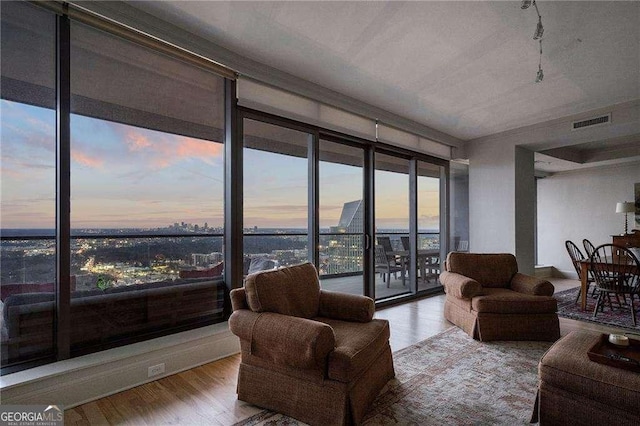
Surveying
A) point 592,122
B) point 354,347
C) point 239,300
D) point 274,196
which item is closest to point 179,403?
point 239,300

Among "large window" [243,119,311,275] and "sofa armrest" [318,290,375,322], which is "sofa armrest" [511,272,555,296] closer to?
"sofa armrest" [318,290,375,322]

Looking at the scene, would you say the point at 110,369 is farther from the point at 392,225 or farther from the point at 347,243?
the point at 392,225

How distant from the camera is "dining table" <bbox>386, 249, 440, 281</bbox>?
5629mm

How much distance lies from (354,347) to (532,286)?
2.68 m

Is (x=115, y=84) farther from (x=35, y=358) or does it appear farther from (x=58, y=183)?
(x=35, y=358)

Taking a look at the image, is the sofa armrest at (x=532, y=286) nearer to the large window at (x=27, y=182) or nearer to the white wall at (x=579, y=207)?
the large window at (x=27, y=182)

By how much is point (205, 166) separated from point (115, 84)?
96cm

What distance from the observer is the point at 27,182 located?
2287 millimetres

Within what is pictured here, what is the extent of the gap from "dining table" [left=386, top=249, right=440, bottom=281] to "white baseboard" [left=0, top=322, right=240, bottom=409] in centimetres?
331

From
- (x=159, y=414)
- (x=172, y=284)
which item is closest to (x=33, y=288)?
(x=172, y=284)

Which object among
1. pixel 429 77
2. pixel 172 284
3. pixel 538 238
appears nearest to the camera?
pixel 172 284

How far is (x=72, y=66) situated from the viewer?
2.44 m

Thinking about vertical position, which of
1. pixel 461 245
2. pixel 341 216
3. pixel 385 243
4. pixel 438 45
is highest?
pixel 438 45

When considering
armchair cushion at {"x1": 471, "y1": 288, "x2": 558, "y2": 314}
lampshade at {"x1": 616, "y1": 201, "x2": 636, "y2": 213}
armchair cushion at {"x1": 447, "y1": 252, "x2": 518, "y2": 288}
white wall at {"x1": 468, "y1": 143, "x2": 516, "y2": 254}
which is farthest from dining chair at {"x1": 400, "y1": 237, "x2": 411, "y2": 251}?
lampshade at {"x1": 616, "y1": 201, "x2": 636, "y2": 213}
